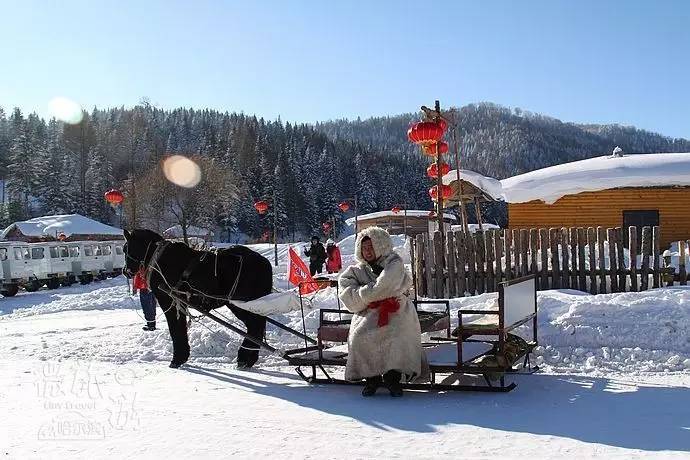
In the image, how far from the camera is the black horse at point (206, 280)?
8680mm

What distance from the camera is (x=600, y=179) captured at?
20.3 metres

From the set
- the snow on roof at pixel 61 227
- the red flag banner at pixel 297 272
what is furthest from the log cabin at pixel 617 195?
the snow on roof at pixel 61 227

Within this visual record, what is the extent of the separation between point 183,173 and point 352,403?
58701 millimetres

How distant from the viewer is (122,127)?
11000 cm

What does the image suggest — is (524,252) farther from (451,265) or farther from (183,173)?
(183,173)

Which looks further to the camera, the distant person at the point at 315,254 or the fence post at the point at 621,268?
the distant person at the point at 315,254

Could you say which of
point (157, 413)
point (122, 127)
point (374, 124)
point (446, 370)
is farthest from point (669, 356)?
point (374, 124)

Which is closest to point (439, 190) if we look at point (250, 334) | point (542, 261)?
point (542, 261)

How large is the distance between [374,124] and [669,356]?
18561cm

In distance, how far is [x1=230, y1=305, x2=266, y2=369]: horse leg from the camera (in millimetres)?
8477

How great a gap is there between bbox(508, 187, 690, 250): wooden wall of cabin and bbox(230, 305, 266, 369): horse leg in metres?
15.0

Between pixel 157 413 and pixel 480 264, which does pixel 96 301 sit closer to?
pixel 480 264

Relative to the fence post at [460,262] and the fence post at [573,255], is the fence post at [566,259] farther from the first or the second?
the fence post at [460,262]

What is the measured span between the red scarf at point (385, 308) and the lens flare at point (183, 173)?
179ft
